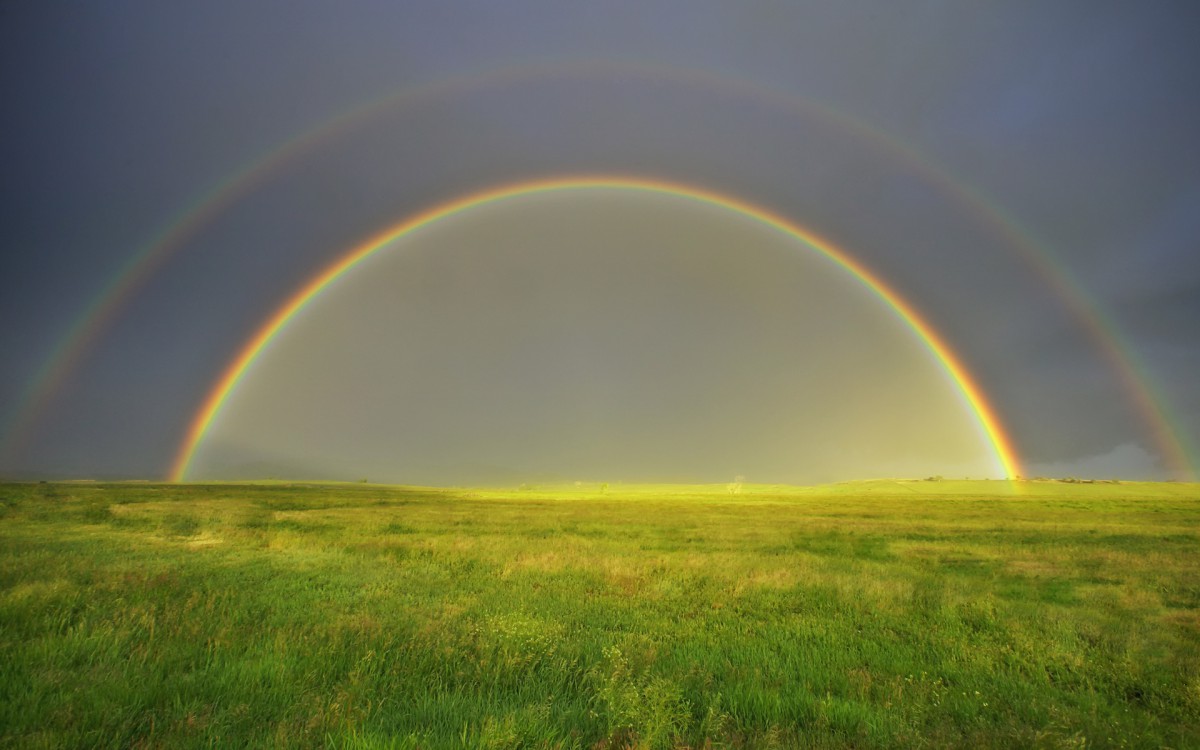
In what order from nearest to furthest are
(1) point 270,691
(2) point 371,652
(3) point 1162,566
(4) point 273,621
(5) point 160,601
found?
1. (1) point 270,691
2. (2) point 371,652
3. (4) point 273,621
4. (5) point 160,601
5. (3) point 1162,566

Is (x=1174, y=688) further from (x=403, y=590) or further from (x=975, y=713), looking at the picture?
(x=403, y=590)

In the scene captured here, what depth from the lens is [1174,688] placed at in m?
7.61

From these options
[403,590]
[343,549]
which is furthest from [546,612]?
[343,549]

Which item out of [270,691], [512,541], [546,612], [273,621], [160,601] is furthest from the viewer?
[512,541]

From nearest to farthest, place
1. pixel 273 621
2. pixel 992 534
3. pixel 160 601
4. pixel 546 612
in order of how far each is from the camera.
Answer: pixel 273 621 → pixel 160 601 → pixel 546 612 → pixel 992 534

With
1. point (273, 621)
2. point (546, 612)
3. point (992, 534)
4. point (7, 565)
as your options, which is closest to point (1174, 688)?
point (546, 612)

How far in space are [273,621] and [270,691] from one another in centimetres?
350

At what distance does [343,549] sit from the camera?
1967cm

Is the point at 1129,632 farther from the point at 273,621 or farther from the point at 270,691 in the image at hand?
the point at 273,621

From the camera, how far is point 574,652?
26.5ft

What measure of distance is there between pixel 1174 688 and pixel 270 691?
11.3 meters

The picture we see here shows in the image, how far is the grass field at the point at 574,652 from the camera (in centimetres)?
548

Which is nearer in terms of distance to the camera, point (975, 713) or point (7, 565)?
point (975, 713)

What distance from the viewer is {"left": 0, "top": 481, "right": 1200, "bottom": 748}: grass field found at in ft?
18.0
